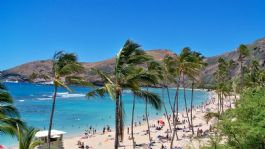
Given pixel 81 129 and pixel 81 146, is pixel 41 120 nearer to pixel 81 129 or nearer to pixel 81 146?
pixel 81 129

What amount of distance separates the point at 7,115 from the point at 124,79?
23.9 ft

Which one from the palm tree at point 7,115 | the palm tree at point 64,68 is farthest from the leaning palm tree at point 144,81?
the palm tree at point 7,115

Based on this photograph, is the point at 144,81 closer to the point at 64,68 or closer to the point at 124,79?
the point at 124,79

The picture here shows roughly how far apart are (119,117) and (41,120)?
197ft

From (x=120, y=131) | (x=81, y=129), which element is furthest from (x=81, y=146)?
(x=120, y=131)

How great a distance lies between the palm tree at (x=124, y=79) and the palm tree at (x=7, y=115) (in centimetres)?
610

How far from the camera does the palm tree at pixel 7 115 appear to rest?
1087 cm

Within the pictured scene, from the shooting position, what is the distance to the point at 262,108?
1891 cm

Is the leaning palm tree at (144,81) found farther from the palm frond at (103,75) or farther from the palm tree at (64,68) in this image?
the palm tree at (64,68)

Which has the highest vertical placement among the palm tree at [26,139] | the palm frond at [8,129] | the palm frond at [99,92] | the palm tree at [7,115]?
the palm frond at [99,92]

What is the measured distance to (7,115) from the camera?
11.6 metres

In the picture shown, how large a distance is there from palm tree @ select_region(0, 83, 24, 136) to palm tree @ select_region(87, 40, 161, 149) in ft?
20.0

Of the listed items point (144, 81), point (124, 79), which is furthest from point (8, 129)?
point (144, 81)

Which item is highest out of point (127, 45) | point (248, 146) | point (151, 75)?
point (127, 45)
